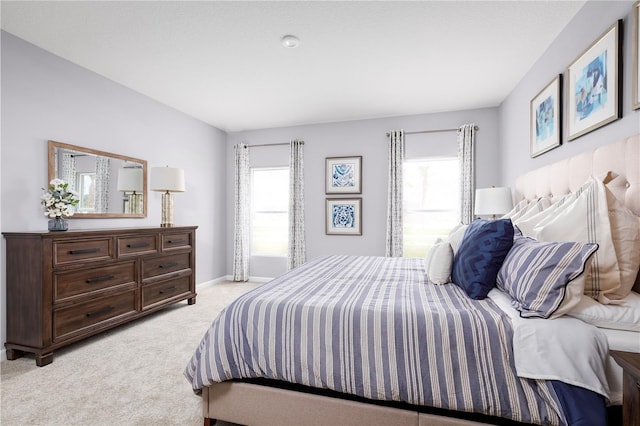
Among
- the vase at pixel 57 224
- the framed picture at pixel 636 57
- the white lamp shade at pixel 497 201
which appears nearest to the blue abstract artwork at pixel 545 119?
the white lamp shade at pixel 497 201

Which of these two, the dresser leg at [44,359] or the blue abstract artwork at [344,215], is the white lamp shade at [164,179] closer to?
the dresser leg at [44,359]

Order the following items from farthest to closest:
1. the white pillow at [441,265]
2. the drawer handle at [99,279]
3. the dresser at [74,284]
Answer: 1. the drawer handle at [99,279]
2. the dresser at [74,284]
3. the white pillow at [441,265]

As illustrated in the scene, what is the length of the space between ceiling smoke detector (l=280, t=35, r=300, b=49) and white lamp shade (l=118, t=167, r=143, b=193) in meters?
2.44

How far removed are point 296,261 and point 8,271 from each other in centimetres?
337

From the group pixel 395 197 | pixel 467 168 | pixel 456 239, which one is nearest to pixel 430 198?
pixel 395 197

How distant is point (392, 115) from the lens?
4.59 m

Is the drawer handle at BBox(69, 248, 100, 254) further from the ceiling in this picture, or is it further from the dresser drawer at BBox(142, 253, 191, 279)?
the ceiling

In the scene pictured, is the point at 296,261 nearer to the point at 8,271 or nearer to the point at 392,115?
the point at 392,115

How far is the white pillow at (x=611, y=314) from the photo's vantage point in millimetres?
1256

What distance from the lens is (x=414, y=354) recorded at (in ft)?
4.34

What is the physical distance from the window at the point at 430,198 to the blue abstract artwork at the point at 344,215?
0.81 metres

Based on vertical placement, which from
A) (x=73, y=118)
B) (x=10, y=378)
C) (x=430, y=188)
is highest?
(x=73, y=118)

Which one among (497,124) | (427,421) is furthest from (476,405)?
(497,124)

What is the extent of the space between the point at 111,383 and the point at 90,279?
107cm
